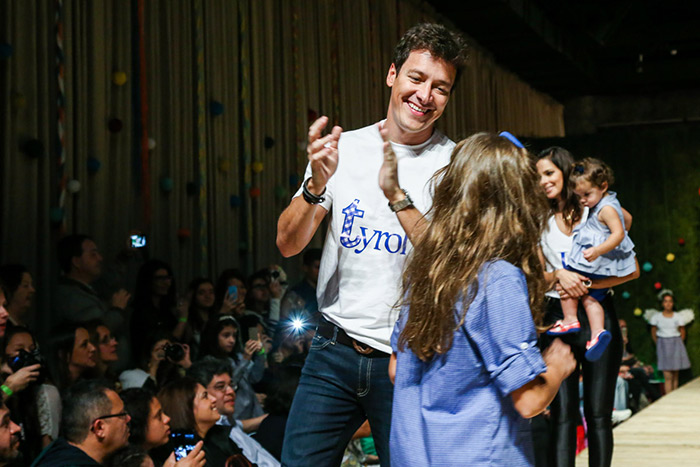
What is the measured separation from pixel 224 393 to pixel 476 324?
293cm

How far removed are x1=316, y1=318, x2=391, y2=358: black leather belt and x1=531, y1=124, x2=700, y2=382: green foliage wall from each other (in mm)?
9780

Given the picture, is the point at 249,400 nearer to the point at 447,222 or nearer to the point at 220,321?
the point at 220,321

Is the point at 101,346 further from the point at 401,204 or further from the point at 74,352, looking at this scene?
the point at 401,204

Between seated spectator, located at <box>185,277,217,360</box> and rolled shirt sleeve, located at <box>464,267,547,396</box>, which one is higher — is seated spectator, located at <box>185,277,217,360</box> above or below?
below

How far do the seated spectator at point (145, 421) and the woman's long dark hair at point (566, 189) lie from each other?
1.74 m

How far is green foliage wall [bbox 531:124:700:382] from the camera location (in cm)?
1155

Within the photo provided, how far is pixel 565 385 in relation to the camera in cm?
306

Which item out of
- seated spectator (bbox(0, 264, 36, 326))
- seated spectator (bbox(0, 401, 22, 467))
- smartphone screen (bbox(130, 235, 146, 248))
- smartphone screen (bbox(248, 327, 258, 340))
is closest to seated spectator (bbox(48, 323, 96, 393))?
seated spectator (bbox(0, 264, 36, 326))

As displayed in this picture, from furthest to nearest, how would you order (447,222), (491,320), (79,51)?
1. (79,51)
2. (447,222)
3. (491,320)

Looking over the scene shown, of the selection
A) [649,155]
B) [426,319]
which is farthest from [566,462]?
[649,155]

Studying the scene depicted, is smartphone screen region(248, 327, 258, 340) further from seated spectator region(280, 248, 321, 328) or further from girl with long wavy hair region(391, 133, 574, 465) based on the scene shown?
girl with long wavy hair region(391, 133, 574, 465)

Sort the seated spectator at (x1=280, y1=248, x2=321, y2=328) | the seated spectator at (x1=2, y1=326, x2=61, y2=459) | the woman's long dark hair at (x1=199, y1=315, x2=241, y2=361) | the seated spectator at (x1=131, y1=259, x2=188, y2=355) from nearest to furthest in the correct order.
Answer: the seated spectator at (x1=2, y1=326, x2=61, y2=459)
the woman's long dark hair at (x1=199, y1=315, x2=241, y2=361)
the seated spectator at (x1=131, y1=259, x2=188, y2=355)
the seated spectator at (x1=280, y1=248, x2=321, y2=328)

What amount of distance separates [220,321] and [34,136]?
1591mm

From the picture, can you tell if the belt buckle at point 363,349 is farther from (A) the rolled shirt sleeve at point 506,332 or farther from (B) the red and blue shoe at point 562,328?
(B) the red and blue shoe at point 562,328
